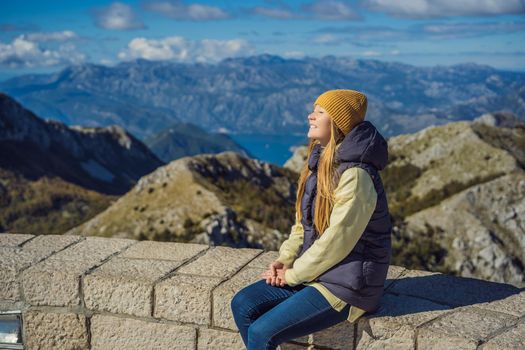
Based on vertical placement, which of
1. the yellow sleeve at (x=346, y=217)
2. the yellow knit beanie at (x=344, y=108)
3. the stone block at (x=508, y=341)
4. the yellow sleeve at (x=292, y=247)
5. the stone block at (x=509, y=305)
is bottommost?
the stone block at (x=509, y=305)

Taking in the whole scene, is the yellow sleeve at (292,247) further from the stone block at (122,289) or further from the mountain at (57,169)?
the mountain at (57,169)

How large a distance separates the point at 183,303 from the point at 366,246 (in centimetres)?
152

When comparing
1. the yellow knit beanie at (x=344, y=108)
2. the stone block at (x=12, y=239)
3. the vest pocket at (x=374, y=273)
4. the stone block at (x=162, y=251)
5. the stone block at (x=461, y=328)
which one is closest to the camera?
the stone block at (x=461, y=328)

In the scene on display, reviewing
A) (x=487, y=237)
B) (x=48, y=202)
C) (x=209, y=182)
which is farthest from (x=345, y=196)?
(x=48, y=202)

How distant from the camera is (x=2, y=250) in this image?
5.36 meters

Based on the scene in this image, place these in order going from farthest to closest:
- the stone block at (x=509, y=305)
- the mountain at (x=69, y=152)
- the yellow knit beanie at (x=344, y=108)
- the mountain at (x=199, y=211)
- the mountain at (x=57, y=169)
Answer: the mountain at (x=69, y=152)
the mountain at (x=57, y=169)
the mountain at (x=199, y=211)
the stone block at (x=509, y=305)
the yellow knit beanie at (x=344, y=108)

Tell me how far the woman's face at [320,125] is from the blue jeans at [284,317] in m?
1.11

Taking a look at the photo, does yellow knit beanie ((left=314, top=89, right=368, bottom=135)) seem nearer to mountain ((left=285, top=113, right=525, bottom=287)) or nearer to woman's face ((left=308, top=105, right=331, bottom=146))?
woman's face ((left=308, top=105, right=331, bottom=146))

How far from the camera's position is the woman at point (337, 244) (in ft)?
12.5

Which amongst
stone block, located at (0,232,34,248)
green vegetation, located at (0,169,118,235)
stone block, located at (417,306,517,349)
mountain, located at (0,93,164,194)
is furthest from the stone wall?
mountain, located at (0,93,164,194)

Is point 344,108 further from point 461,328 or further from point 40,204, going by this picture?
point 40,204

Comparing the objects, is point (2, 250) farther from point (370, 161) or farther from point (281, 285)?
point (370, 161)

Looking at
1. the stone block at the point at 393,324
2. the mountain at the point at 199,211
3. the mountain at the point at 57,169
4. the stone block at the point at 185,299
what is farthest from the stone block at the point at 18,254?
the mountain at the point at 57,169

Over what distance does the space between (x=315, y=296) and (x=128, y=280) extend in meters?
1.59
